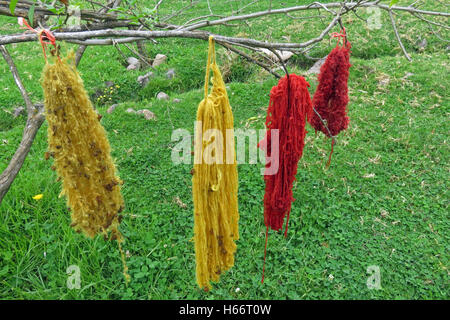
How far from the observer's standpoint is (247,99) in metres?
4.73

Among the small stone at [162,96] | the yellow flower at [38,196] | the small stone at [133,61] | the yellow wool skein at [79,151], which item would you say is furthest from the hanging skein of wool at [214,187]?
the small stone at [133,61]

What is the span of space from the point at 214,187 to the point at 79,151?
2.20 feet

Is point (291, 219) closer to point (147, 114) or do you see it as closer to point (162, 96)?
point (147, 114)

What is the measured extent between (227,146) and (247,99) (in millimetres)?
3400

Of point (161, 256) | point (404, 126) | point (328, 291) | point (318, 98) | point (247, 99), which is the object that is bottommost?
point (328, 291)

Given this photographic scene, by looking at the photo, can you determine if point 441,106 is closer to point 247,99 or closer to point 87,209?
point 247,99

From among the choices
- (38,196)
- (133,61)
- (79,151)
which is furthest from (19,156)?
(133,61)

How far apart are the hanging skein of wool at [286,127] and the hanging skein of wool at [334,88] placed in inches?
29.6

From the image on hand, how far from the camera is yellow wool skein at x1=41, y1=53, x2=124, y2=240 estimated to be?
131 cm

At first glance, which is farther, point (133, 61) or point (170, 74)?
point (133, 61)

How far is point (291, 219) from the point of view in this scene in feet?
9.71

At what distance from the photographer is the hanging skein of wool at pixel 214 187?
4.51 feet

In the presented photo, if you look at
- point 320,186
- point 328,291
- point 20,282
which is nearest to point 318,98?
point 320,186

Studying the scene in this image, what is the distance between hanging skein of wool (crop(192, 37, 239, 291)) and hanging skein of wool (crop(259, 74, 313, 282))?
1.02 ft
